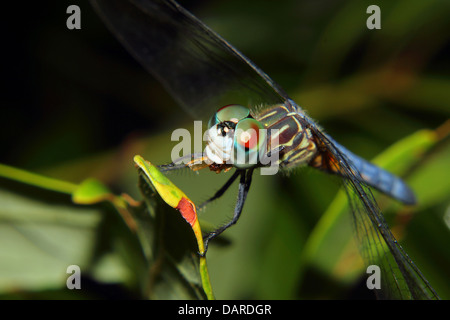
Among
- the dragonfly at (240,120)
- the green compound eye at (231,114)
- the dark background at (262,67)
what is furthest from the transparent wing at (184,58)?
the green compound eye at (231,114)

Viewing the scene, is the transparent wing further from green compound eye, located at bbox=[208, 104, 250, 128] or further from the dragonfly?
green compound eye, located at bbox=[208, 104, 250, 128]

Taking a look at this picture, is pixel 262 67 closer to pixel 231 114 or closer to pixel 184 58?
pixel 184 58

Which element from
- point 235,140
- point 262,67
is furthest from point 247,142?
point 262,67

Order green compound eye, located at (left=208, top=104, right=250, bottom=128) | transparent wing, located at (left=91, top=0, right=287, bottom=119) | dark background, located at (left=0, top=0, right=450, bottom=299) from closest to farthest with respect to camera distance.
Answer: green compound eye, located at (left=208, top=104, right=250, bottom=128) < transparent wing, located at (left=91, top=0, right=287, bottom=119) < dark background, located at (left=0, top=0, right=450, bottom=299)

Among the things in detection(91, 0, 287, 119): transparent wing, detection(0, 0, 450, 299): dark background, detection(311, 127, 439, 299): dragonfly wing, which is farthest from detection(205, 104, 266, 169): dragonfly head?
detection(0, 0, 450, 299): dark background

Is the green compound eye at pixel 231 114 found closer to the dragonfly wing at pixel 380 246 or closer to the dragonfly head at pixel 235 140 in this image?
the dragonfly head at pixel 235 140

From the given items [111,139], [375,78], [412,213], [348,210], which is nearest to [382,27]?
[375,78]

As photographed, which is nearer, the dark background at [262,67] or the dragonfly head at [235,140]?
the dragonfly head at [235,140]

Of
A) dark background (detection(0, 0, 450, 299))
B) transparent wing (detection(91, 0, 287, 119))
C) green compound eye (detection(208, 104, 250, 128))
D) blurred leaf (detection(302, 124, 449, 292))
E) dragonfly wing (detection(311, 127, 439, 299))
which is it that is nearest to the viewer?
dragonfly wing (detection(311, 127, 439, 299))
